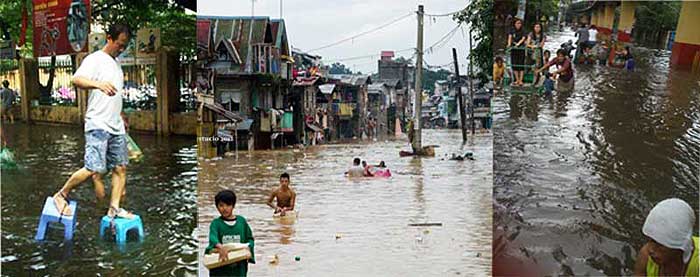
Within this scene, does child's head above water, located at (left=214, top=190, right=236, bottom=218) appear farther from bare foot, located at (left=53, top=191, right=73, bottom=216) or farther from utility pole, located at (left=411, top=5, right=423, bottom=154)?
utility pole, located at (left=411, top=5, right=423, bottom=154)

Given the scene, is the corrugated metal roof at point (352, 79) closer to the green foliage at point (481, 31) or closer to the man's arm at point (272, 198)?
the green foliage at point (481, 31)

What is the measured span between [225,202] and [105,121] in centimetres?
81

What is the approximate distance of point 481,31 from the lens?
3871 millimetres

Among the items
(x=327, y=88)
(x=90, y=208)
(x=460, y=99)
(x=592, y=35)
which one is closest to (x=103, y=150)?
(x=90, y=208)

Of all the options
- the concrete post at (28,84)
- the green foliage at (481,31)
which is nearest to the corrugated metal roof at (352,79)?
the green foliage at (481,31)

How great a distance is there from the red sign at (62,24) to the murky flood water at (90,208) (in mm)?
464

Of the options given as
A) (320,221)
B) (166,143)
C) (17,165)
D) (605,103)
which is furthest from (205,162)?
(605,103)

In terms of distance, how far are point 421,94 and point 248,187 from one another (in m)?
1.09

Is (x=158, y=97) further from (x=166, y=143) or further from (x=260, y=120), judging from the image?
(x=260, y=120)

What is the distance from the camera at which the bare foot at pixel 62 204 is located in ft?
13.3

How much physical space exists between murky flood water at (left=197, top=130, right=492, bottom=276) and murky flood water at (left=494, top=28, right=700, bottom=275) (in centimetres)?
19

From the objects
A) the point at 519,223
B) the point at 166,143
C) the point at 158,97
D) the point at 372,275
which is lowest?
the point at 372,275

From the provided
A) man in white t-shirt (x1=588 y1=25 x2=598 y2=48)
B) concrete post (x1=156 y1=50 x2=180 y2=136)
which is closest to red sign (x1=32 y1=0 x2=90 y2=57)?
concrete post (x1=156 y1=50 x2=180 y2=136)

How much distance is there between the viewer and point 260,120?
4.16 m
